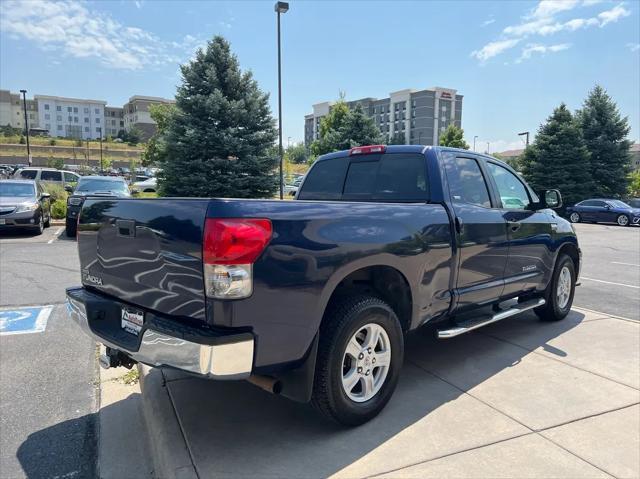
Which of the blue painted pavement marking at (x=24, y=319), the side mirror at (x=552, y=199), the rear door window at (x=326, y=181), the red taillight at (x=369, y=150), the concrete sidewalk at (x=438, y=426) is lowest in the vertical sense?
the blue painted pavement marking at (x=24, y=319)

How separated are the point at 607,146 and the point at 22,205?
3525 centimetres

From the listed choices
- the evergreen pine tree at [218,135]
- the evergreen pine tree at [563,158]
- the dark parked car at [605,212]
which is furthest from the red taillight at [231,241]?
the evergreen pine tree at [563,158]

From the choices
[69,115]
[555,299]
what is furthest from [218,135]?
[69,115]

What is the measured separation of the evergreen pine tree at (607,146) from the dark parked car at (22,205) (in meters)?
33.3

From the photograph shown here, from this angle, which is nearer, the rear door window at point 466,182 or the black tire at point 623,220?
the rear door window at point 466,182

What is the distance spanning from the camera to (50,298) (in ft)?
22.0

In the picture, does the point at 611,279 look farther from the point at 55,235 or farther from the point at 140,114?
the point at 140,114

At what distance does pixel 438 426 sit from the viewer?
321 centimetres

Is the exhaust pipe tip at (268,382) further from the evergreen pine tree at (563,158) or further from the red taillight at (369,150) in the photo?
the evergreen pine tree at (563,158)

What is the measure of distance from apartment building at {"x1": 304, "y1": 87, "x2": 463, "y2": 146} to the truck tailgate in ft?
397

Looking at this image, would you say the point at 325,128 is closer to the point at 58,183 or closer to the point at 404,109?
the point at 58,183

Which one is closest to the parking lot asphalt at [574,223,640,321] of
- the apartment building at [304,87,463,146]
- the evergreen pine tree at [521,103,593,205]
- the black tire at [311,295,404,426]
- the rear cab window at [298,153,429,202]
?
the rear cab window at [298,153,429,202]

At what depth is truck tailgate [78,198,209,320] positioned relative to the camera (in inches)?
99.3

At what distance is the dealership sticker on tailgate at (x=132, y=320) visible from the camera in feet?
9.37
